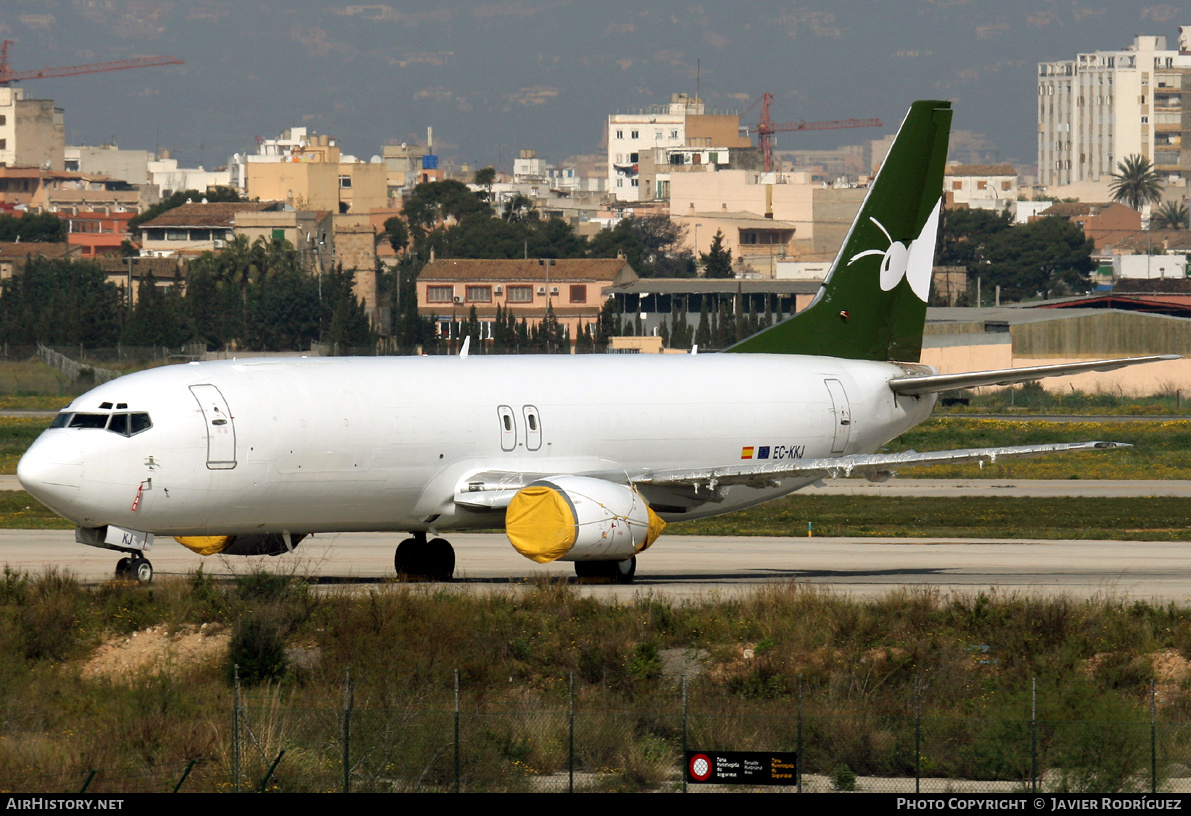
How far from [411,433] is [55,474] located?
6.93m

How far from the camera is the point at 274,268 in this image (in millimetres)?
178875

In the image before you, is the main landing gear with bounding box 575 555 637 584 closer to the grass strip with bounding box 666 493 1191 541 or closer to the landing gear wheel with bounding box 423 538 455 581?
the landing gear wheel with bounding box 423 538 455 581

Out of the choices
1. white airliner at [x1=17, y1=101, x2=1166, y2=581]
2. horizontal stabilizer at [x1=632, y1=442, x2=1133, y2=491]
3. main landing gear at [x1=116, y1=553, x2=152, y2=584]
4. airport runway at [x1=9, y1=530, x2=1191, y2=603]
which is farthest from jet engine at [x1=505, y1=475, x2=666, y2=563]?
main landing gear at [x1=116, y1=553, x2=152, y2=584]

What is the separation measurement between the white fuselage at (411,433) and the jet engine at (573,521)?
1642 millimetres

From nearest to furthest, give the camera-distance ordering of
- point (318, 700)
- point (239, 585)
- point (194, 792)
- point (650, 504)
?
1. point (194, 792)
2. point (318, 700)
3. point (239, 585)
4. point (650, 504)

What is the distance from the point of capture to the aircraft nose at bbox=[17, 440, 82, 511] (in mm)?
30609

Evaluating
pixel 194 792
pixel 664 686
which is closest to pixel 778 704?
pixel 664 686

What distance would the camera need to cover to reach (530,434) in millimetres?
35844

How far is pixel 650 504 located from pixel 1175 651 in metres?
12.7

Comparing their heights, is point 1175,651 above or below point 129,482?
below

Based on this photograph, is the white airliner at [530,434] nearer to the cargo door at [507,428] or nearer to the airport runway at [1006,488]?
the cargo door at [507,428]

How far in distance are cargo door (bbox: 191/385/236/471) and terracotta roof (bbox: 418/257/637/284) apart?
150 m

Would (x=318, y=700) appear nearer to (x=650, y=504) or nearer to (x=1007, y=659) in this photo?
(x=1007, y=659)

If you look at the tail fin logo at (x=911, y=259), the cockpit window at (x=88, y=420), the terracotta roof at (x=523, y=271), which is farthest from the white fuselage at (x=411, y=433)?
the terracotta roof at (x=523, y=271)
